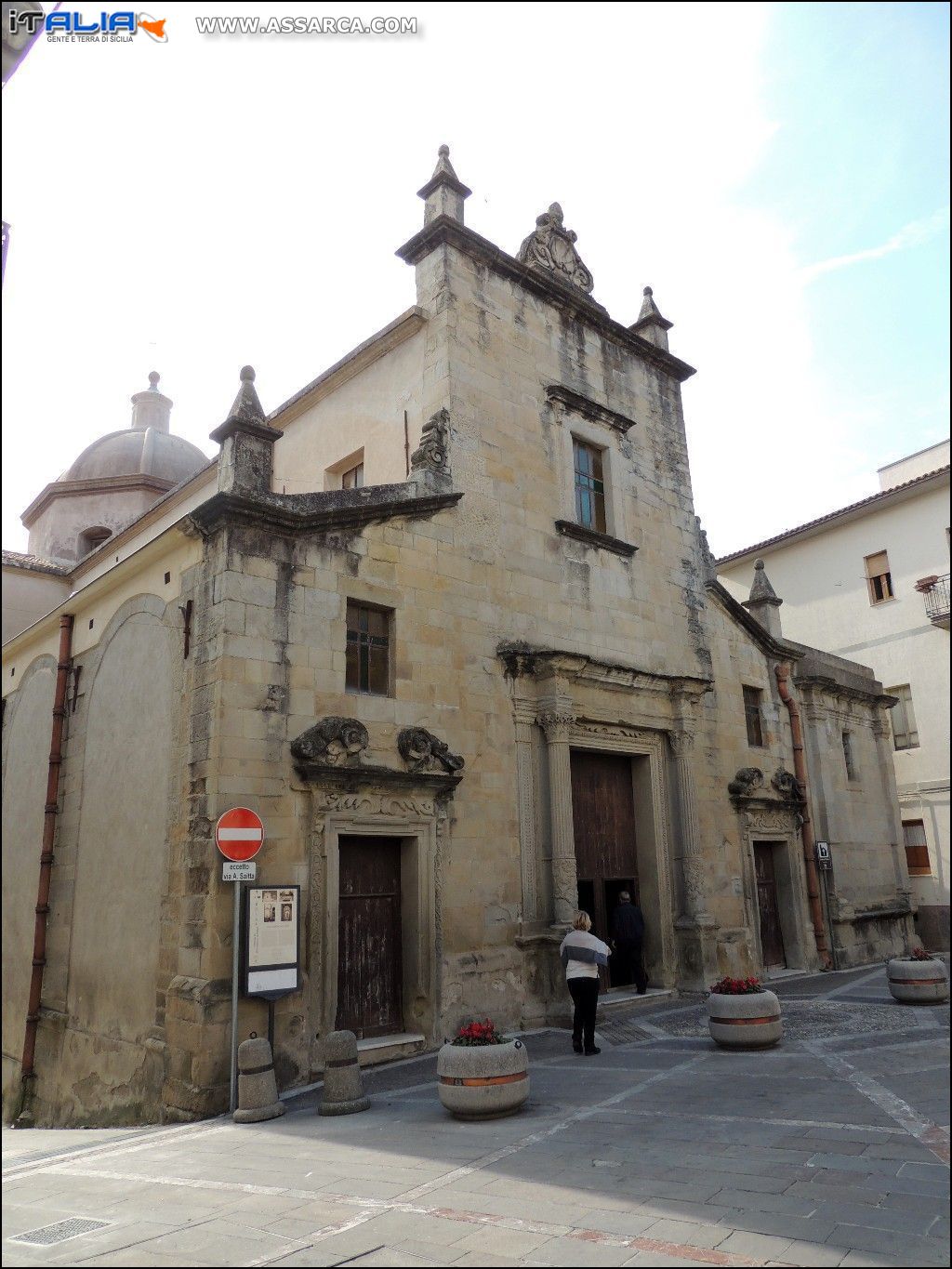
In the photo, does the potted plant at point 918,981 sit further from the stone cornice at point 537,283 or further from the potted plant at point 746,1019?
the stone cornice at point 537,283

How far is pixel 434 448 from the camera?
13164mm

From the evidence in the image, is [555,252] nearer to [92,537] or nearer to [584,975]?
[584,975]

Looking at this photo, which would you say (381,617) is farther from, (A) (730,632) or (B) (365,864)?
(A) (730,632)

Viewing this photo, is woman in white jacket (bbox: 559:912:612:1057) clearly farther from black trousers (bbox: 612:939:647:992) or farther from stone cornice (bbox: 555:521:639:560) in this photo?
stone cornice (bbox: 555:521:639:560)

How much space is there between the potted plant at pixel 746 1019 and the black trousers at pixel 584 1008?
1280 mm

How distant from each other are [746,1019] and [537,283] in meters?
11.5

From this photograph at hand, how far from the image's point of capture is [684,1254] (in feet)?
15.0

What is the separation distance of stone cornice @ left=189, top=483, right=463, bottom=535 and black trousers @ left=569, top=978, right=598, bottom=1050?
19.2 ft

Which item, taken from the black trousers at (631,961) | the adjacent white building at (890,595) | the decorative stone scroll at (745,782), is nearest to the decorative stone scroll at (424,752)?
the black trousers at (631,961)

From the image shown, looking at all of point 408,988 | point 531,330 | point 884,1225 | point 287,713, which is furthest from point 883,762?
point 884,1225

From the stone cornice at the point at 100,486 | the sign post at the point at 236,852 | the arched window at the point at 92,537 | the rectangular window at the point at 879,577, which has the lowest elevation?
the sign post at the point at 236,852

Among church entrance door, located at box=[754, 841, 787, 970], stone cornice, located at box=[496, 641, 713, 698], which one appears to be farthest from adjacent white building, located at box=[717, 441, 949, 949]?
stone cornice, located at box=[496, 641, 713, 698]

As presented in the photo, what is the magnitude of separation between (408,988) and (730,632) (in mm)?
10110

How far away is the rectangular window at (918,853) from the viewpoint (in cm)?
2331
